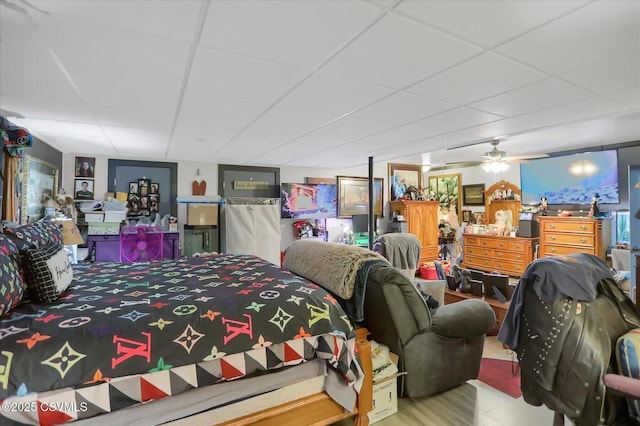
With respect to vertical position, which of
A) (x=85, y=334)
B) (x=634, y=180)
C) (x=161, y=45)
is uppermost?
(x=161, y=45)

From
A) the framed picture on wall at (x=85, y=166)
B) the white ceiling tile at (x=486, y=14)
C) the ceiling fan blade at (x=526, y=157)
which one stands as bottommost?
the framed picture on wall at (x=85, y=166)

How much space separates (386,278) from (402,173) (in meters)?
5.08

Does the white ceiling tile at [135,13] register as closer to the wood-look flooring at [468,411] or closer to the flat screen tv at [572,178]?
the wood-look flooring at [468,411]

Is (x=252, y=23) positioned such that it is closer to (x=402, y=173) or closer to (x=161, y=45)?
(x=161, y=45)

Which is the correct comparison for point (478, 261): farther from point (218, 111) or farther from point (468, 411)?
point (218, 111)

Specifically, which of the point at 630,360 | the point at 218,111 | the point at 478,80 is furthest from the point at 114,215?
the point at 630,360

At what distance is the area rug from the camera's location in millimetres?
2453

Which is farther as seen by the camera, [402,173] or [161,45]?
[402,173]

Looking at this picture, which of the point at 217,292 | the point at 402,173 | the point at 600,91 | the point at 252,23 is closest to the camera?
the point at 252,23

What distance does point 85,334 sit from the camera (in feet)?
4.64

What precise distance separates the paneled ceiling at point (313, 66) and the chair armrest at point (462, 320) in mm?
1653

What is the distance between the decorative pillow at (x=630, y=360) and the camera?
1.39 meters

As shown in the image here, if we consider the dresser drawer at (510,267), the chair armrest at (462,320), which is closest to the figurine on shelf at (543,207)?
the dresser drawer at (510,267)

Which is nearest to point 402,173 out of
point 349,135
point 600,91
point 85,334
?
point 349,135
